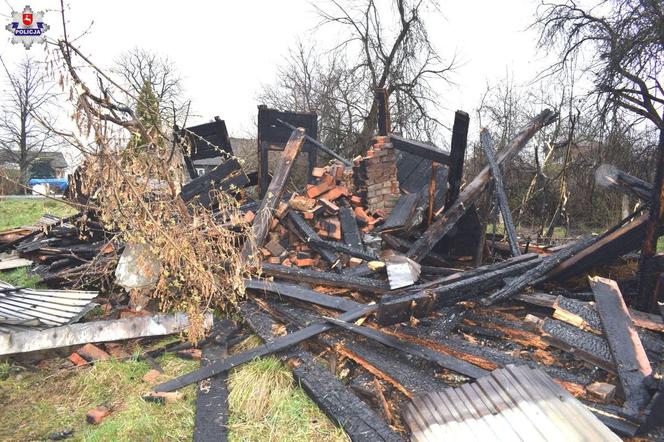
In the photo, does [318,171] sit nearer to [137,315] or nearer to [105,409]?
[137,315]

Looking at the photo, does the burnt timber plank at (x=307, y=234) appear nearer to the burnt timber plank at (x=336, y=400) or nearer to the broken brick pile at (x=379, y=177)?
the broken brick pile at (x=379, y=177)

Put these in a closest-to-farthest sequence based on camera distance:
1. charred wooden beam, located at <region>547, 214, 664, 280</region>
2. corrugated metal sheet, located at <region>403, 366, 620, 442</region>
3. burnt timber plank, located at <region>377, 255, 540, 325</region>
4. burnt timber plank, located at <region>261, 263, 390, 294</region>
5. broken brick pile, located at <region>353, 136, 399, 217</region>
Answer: corrugated metal sheet, located at <region>403, 366, 620, 442</region>
burnt timber plank, located at <region>377, 255, 540, 325</region>
charred wooden beam, located at <region>547, 214, 664, 280</region>
burnt timber plank, located at <region>261, 263, 390, 294</region>
broken brick pile, located at <region>353, 136, 399, 217</region>

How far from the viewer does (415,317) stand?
4047 millimetres

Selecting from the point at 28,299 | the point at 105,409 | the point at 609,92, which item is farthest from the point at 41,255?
the point at 609,92

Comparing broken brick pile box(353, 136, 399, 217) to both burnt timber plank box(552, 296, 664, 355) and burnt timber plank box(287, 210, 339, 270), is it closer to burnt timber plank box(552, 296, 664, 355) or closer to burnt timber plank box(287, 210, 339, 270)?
burnt timber plank box(287, 210, 339, 270)

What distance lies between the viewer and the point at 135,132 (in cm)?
350

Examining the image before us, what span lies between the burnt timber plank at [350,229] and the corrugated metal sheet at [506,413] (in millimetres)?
3273

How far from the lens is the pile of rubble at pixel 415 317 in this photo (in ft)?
8.79

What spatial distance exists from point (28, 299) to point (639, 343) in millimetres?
5995

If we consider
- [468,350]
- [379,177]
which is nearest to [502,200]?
[379,177]

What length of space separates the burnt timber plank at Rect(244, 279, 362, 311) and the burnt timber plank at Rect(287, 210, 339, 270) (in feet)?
3.09

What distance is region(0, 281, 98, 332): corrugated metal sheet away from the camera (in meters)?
3.92

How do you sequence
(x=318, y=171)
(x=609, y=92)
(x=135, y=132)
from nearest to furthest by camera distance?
(x=135, y=132) < (x=318, y=171) < (x=609, y=92)

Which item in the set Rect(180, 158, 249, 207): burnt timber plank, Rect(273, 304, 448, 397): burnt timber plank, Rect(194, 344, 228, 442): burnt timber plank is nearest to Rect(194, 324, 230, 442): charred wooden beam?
Rect(194, 344, 228, 442): burnt timber plank
